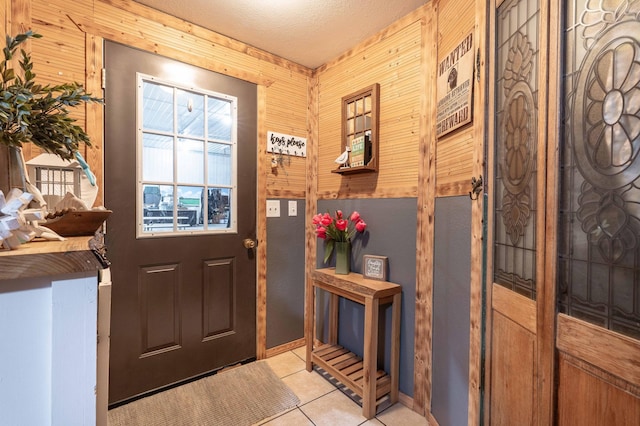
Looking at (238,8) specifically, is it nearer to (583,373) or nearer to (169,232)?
(169,232)

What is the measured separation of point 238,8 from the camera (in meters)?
1.84

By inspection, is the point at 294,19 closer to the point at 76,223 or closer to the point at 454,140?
the point at 454,140

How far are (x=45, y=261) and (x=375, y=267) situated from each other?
1.70m

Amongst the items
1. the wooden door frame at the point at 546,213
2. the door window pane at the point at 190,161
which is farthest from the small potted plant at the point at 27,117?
the wooden door frame at the point at 546,213

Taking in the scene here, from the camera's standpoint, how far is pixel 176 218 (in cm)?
197

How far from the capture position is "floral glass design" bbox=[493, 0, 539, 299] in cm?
98

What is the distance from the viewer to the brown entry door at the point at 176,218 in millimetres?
1773

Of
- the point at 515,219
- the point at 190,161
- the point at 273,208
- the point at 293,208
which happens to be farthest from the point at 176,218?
the point at 515,219

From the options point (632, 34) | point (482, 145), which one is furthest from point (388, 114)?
point (632, 34)

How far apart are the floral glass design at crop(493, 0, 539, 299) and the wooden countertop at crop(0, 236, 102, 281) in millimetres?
1290

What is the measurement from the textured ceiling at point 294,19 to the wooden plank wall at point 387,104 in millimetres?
108

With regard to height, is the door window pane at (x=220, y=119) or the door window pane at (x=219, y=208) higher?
the door window pane at (x=220, y=119)

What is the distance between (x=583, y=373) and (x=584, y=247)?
0.35 meters

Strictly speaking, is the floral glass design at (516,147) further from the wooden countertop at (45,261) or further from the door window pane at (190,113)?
the door window pane at (190,113)
